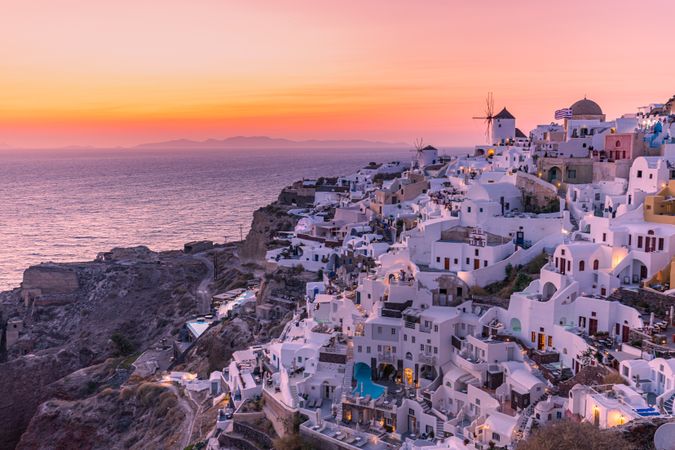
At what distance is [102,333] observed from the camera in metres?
48.7

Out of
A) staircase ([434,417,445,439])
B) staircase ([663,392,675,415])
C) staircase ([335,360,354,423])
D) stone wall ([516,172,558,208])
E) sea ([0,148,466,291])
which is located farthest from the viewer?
sea ([0,148,466,291])

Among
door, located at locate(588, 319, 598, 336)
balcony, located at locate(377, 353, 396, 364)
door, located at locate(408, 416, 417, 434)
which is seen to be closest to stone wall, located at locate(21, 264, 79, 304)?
balcony, located at locate(377, 353, 396, 364)

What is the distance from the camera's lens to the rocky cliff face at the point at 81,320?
40.1 metres

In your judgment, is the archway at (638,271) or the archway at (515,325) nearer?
the archway at (638,271)

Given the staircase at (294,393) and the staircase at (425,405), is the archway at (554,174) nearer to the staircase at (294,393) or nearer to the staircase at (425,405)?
the staircase at (425,405)

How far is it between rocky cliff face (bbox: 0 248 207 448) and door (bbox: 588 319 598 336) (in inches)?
991

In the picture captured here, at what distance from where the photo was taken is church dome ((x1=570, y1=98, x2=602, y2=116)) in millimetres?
45219

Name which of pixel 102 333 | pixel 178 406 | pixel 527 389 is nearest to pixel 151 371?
pixel 178 406

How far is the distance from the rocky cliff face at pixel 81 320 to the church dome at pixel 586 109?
31.9 m

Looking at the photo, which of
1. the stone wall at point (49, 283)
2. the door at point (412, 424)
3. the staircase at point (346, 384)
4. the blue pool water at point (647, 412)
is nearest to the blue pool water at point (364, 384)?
the staircase at point (346, 384)

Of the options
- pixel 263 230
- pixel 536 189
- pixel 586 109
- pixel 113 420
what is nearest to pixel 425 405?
pixel 536 189

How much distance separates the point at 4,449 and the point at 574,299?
3293 centimetres

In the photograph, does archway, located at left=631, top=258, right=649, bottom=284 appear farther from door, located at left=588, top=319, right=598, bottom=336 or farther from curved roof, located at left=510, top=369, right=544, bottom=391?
curved roof, located at left=510, top=369, right=544, bottom=391

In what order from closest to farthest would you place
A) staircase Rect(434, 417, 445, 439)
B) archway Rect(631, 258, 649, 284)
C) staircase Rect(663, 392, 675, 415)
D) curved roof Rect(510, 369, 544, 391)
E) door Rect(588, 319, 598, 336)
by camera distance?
staircase Rect(663, 392, 675, 415), curved roof Rect(510, 369, 544, 391), staircase Rect(434, 417, 445, 439), door Rect(588, 319, 598, 336), archway Rect(631, 258, 649, 284)
